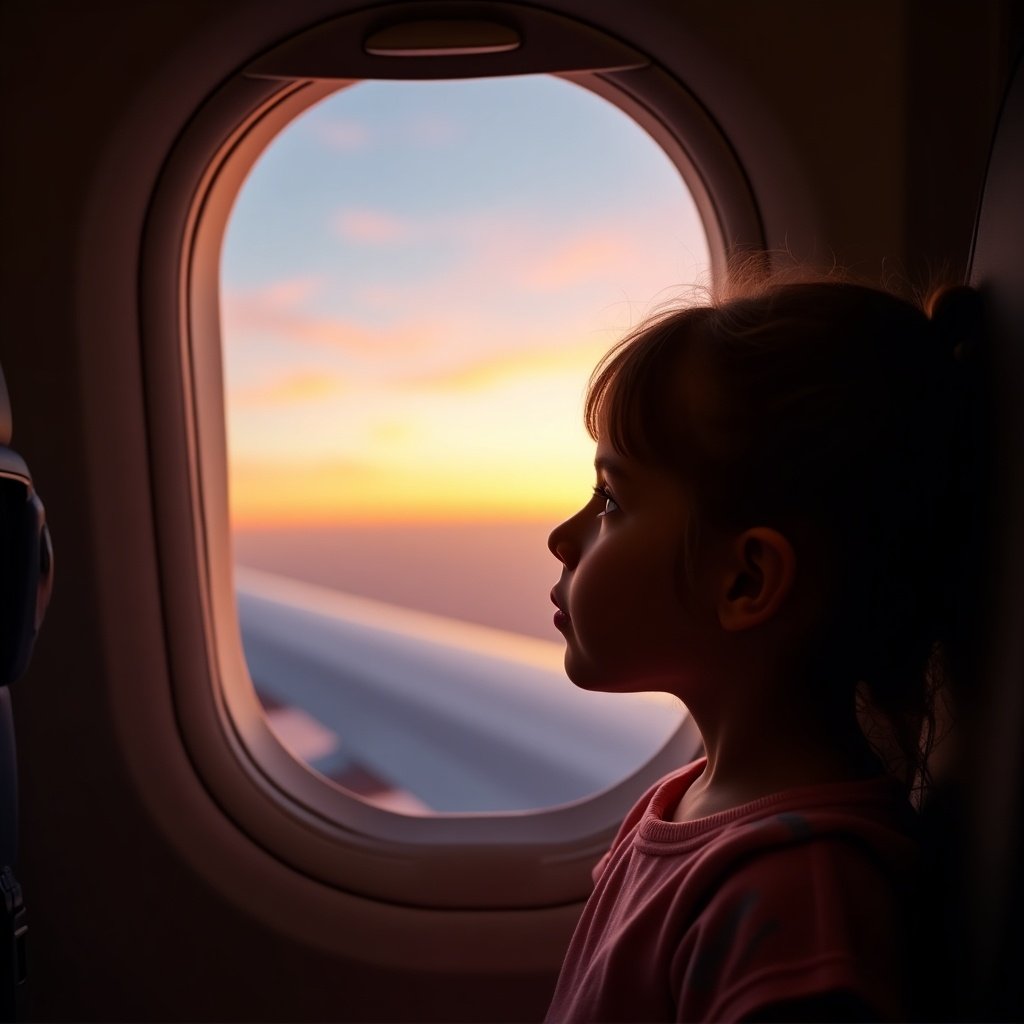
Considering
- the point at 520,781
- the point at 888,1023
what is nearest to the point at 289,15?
the point at 888,1023

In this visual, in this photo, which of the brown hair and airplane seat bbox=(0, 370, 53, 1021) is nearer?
the brown hair

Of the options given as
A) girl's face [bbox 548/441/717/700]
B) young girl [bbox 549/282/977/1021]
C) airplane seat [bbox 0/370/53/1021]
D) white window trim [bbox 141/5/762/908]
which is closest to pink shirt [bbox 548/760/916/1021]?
young girl [bbox 549/282/977/1021]

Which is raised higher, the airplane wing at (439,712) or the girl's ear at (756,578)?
the girl's ear at (756,578)

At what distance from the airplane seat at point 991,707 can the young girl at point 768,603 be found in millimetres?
30

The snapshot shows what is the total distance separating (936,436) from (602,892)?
436 millimetres

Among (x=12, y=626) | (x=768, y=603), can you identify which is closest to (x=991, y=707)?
(x=768, y=603)

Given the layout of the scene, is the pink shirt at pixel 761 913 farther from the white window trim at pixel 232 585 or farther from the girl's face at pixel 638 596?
the white window trim at pixel 232 585

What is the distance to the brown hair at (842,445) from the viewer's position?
2.12 ft

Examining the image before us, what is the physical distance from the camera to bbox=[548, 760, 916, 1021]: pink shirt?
54cm

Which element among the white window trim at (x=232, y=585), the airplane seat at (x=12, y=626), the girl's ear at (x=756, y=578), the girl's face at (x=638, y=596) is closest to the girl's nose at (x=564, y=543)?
the girl's face at (x=638, y=596)

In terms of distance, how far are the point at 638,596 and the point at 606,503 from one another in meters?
0.10

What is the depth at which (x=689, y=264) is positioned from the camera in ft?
4.53

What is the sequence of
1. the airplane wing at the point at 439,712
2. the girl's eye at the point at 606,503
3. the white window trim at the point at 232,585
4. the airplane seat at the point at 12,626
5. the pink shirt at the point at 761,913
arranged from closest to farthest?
the pink shirt at the point at 761,913 → the girl's eye at the point at 606,503 → the airplane seat at the point at 12,626 → the white window trim at the point at 232,585 → the airplane wing at the point at 439,712

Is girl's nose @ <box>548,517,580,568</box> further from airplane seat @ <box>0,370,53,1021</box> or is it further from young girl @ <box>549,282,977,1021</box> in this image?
airplane seat @ <box>0,370,53,1021</box>
